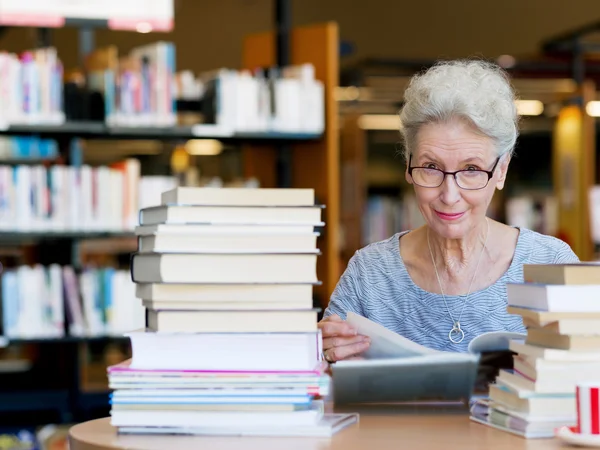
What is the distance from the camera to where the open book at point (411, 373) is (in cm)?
155

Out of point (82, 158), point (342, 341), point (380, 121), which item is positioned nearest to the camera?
point (342, 341)

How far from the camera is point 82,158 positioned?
4.81 meters

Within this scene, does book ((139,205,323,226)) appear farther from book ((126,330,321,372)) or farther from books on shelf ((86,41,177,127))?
books on shelf ((86,41,177,127))

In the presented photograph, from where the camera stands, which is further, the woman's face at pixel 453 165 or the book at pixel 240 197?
the woman's face at pixel 453 165

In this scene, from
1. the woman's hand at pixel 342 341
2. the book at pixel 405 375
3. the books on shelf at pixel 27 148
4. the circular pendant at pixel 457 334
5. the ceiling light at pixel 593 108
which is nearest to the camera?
the book at pixel 405 375

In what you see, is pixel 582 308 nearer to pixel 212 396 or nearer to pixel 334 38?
pixel 212 396

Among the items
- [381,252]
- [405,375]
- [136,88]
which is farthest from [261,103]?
[405,375]

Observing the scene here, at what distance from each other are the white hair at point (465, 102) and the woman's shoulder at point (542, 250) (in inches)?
11.2

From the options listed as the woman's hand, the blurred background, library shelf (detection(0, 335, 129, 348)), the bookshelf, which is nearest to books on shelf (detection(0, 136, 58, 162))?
the blurred background

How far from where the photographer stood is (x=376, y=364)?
1.54m

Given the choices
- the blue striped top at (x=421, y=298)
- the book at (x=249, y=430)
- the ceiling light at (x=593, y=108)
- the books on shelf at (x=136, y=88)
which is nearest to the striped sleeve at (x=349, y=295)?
the blue striped top at (x=421, y=298)

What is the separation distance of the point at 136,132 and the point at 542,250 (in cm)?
263

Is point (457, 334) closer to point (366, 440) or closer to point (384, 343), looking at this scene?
point (384, 343)

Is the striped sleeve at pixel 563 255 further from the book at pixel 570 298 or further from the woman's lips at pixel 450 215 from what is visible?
the book at pixel 570 298
